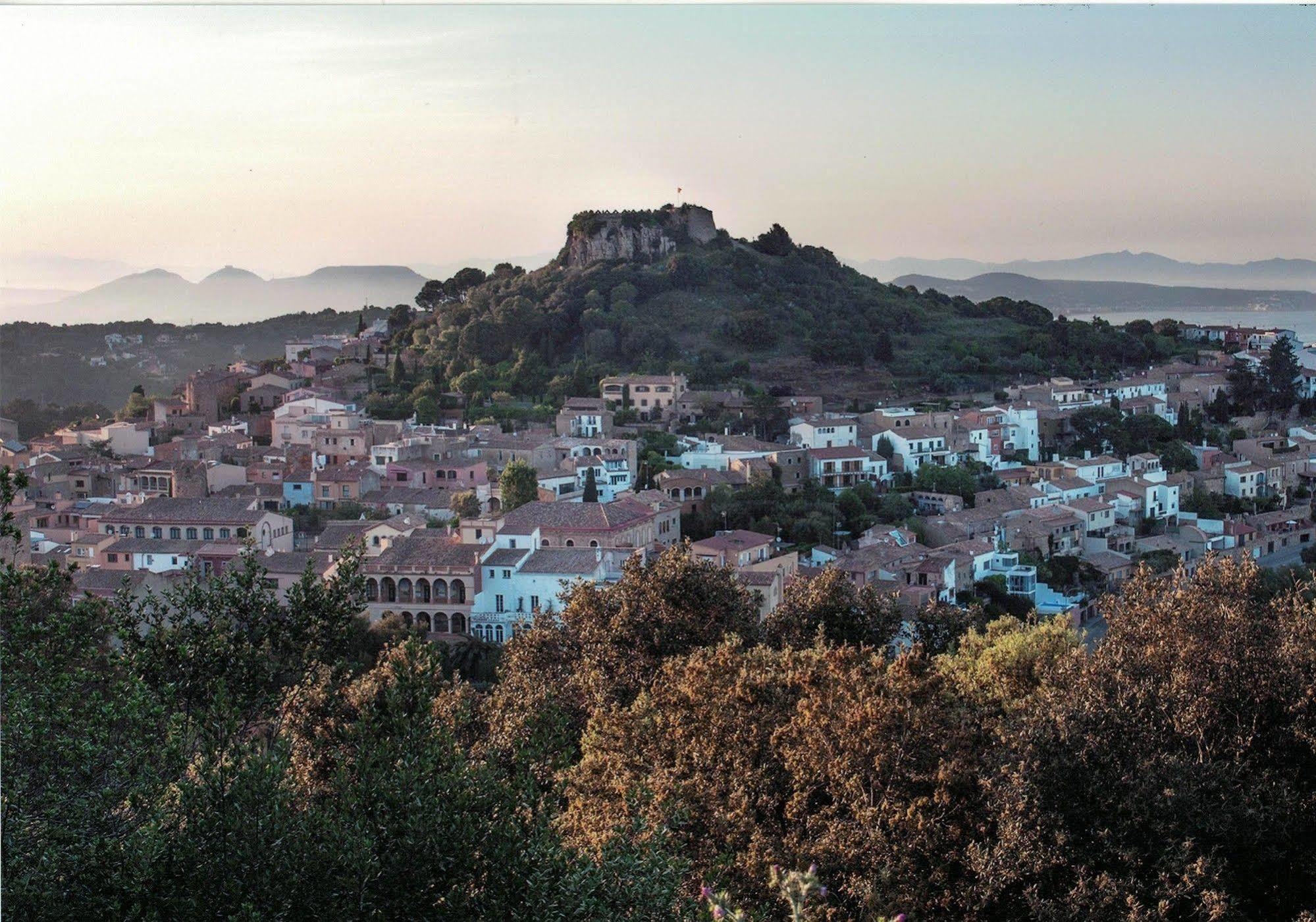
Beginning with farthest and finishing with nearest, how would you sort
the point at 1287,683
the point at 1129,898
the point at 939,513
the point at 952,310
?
1. the point at 952,310
2. the point at 939,513
3. the point at 1287,683
4. the point at 1129,898

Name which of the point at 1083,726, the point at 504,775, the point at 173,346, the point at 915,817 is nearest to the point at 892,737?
the point at 915,817

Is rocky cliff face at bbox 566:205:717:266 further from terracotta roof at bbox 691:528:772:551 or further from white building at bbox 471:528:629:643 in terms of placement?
white building at bbox 471:528:629:643

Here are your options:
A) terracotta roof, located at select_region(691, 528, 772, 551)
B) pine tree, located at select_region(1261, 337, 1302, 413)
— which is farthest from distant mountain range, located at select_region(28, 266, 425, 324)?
pine tree, located at select_region(1261, 337, 1302, 413)

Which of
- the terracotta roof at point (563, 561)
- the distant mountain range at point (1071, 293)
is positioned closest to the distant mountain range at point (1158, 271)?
the distant mountain range at point (1071, 293)

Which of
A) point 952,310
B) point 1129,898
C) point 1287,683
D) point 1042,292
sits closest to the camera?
point 1129,898

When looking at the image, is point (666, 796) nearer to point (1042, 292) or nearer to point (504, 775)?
point (504, 775)

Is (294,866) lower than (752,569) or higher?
higher

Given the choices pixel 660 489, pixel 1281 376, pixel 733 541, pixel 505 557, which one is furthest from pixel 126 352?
pixel 1281 376
